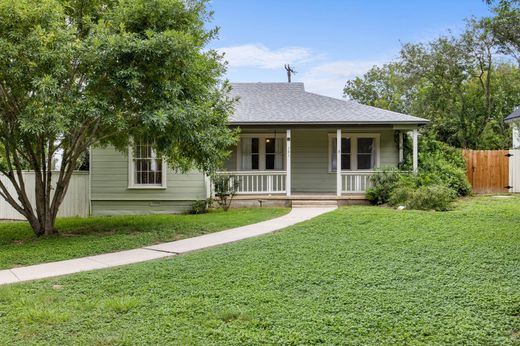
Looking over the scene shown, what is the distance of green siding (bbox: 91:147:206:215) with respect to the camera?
543 inches

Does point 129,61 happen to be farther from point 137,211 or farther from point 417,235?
point 137,211

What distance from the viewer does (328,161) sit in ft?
52.6

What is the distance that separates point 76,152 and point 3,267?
3.51 meters

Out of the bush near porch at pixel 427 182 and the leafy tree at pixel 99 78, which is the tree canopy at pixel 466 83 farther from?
the leafy tree at pixel 99 78

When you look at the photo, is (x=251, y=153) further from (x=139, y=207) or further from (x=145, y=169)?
(x=139, y=207)

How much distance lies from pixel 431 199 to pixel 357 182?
3.40 metres

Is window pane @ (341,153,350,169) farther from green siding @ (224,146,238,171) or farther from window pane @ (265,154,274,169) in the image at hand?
green siding @ (224,146,238,171)

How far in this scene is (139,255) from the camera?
700cm

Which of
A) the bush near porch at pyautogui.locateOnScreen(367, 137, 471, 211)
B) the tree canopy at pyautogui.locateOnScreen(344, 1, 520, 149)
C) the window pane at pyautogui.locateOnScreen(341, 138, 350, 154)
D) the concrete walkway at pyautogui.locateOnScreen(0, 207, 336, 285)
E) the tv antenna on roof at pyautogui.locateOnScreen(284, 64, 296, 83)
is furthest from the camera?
the tv antenna on roof at pyautogui.locateOnScreen(284, 64, 296, 83)

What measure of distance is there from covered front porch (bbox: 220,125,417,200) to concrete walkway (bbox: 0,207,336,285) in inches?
204

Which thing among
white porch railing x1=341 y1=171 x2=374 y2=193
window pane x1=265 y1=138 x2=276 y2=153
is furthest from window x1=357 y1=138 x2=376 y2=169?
window pane x1=265 y1=138 x2=276 y2=153

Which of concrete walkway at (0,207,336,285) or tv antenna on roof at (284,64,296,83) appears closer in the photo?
concrete walkway at (0,207,336,285)

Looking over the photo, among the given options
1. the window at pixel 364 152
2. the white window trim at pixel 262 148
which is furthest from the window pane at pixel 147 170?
the window at pixel 364 152

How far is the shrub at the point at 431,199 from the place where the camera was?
1155 cm
